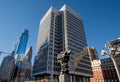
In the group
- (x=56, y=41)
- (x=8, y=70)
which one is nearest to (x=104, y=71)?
(x=56, y=41)

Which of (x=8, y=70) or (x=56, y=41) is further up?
(x=56, y=41)

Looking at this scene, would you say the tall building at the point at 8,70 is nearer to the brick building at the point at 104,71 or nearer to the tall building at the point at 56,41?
the tall building at the point at 56,41

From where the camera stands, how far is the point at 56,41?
259 feet

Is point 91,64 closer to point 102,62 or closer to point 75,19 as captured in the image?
point 102,62

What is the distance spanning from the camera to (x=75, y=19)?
307 feet

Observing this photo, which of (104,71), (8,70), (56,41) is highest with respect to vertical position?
(56,41)

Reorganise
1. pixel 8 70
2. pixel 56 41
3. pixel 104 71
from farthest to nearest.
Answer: pixel 8 70, pixel 56 41, pixel 104 71

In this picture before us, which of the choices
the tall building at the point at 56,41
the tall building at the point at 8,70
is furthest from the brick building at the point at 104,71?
the tall building at the point at 8,70

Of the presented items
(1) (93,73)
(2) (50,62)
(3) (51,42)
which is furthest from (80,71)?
(3) (51,42)

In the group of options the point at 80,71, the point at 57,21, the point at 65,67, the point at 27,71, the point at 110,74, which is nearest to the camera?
the point at 65,67

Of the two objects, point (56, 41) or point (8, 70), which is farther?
point (8, 70)

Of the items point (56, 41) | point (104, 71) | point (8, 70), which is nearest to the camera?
point (104, 71)

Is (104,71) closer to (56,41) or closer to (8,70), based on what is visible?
Result: (56,41)

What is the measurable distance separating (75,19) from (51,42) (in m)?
34.9
